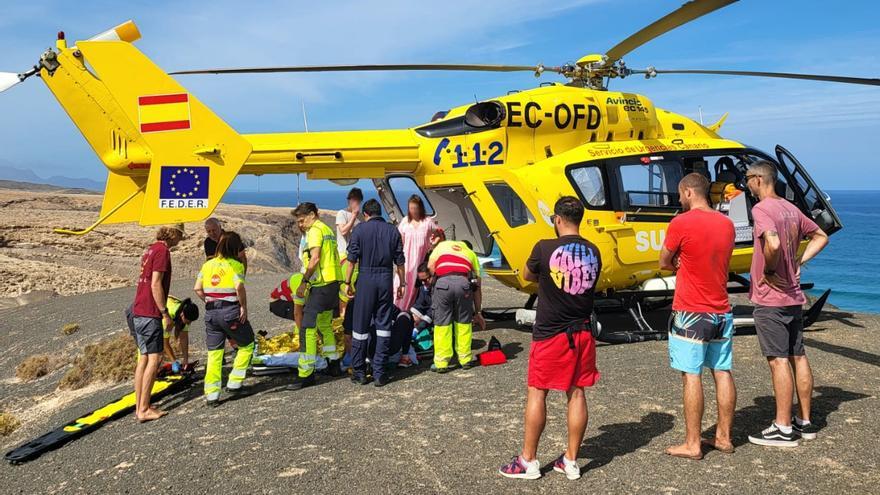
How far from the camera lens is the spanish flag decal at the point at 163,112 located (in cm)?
676

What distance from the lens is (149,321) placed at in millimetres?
6059

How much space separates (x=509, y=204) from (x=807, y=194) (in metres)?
4.26

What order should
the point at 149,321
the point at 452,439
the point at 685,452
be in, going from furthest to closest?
the point at 149,321 < the point at 452,439 < the point at 685,452

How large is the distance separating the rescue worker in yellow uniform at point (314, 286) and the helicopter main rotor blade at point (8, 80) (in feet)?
10.1

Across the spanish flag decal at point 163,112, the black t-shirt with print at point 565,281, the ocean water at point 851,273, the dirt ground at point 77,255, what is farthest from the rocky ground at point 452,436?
the ocean water at point 851,273

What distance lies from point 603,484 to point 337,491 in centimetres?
183

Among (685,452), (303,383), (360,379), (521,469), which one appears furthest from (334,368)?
(685,452)

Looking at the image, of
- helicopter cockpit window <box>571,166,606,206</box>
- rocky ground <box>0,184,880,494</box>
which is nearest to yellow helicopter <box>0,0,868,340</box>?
helicopter cockpit window <box>571,166,606,206</box>

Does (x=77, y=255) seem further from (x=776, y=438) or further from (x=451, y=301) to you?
(x=776, y=438)

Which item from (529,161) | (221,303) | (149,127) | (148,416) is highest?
(149,127)

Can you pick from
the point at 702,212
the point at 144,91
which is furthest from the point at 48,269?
the point at 702,212

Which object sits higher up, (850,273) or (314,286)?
(314,286)

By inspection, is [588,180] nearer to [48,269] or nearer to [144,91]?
[144,91]

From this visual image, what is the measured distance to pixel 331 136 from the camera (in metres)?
8.19
